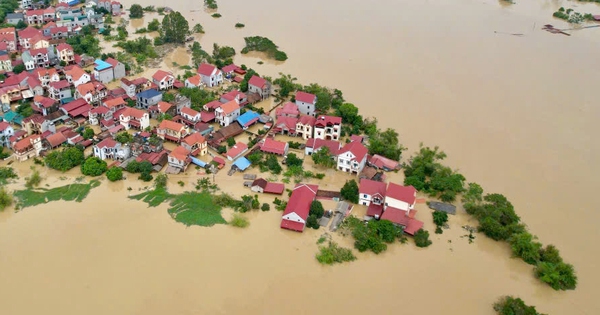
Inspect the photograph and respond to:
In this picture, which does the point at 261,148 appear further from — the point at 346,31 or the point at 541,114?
the point at 346,31

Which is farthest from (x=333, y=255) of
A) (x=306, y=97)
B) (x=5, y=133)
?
(x=5, y=133)

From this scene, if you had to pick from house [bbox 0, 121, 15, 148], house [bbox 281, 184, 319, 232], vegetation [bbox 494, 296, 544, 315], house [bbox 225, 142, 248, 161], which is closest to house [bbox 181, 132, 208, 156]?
house [bbox 225, 142, 248, 161]

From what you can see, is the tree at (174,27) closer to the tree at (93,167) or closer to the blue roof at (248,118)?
the blue roof at (248,118)

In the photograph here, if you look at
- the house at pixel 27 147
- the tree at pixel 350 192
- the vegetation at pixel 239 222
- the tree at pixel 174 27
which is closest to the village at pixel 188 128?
the house at pixel 27 147

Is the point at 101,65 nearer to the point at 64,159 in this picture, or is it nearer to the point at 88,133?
the point at 88,133

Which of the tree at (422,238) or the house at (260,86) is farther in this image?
the house at (260,86)

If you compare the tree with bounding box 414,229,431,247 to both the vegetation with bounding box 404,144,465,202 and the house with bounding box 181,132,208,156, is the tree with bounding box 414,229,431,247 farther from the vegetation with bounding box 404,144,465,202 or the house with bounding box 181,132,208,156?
the house with bounding box 181,132,208,156
